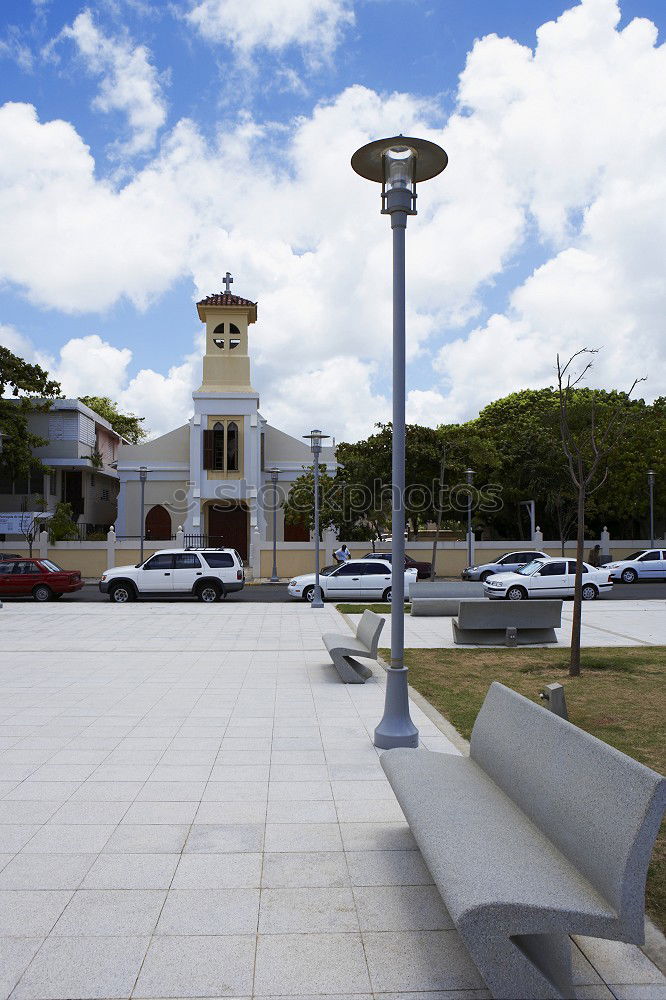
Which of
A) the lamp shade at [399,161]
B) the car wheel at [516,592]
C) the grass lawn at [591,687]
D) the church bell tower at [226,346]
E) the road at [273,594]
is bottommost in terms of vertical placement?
the road at [273,594]

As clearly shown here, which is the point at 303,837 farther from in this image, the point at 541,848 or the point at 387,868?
the point at 541,848

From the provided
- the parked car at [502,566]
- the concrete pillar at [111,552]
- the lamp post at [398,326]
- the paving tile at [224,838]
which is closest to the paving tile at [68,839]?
the paving tile at [224,838]

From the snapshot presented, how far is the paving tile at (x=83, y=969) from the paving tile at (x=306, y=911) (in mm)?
606

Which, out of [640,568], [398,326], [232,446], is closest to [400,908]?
[398,326]

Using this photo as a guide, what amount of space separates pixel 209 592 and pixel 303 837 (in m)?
20.6

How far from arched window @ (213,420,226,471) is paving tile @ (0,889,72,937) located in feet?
127

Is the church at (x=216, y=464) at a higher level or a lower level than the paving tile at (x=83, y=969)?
higher

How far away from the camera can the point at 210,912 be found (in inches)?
151

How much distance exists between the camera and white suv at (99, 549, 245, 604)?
981 inches

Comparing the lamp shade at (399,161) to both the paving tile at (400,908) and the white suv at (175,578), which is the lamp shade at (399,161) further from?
the white suv at (175,578)

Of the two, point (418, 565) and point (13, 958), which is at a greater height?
point (418, 565)

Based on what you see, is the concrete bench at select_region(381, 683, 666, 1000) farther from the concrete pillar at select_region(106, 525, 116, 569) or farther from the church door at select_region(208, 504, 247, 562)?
the church door at select_region(208, 504, 247, 562)

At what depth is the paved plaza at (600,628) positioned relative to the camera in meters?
14.3

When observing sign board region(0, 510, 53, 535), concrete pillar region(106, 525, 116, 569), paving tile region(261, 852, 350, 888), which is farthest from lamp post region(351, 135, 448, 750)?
sign board region(0, 510, 53, 535)
